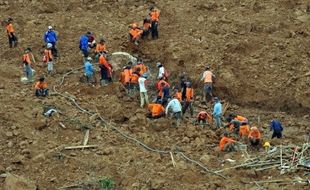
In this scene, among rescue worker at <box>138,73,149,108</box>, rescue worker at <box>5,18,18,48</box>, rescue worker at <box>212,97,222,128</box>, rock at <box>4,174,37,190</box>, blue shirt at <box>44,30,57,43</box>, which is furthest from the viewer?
rescue worker at <box>5,18,18,48</box>

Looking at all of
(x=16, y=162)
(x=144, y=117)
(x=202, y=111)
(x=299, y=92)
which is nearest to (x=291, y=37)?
(x=299, y=92)

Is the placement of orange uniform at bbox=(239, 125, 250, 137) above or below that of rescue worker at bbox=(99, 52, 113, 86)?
below

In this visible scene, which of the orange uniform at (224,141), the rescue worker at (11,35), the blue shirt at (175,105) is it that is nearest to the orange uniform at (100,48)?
the rescue worker at (11,35)

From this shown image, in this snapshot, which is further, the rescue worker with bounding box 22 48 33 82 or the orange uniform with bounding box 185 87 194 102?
the rescue worker with bounding box 22 48 33 82

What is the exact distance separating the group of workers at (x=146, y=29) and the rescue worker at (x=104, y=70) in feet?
8.31

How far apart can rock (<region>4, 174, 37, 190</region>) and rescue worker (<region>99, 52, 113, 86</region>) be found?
236 inches

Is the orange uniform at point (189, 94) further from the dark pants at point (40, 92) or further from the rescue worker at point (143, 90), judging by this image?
the dark pants at point (40, 92)

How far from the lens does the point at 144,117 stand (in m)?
18.9

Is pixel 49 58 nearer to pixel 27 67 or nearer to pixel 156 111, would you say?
pixel 27 67

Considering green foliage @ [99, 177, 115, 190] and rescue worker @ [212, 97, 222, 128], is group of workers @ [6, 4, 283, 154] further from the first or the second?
green foliage @ [99, 177, 115, 190]

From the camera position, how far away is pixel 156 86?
20.8m

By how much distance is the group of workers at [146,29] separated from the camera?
75.2 ft

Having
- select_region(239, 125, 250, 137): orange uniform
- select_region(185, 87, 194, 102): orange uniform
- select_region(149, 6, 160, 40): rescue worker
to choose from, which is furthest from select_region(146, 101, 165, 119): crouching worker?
select_region(149, 6, 160, 40): rescue worker

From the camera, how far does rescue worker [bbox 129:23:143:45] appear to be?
22969 mm
